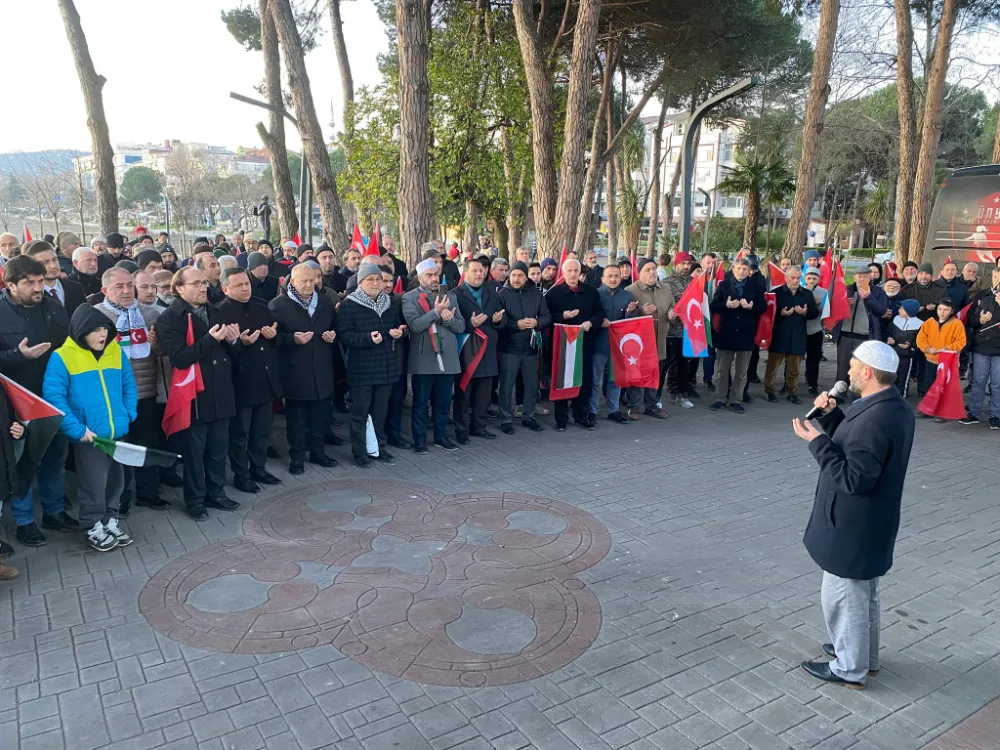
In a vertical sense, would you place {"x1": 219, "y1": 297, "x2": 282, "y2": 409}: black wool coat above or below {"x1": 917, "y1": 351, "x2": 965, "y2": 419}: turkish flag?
above

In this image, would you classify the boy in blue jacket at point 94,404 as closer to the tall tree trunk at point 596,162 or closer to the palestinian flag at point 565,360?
the palestinian flag at point 565,360

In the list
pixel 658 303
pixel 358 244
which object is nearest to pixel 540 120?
pixel 358 244

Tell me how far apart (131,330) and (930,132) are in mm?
17818

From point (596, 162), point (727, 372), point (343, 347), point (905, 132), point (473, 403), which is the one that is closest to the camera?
point (343, 347)

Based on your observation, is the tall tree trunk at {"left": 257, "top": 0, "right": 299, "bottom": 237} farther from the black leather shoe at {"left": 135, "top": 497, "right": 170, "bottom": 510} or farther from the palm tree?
the palm tree

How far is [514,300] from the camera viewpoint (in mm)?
8211

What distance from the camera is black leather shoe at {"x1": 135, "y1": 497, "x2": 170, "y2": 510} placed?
A: 6.05 m

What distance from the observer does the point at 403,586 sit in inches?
189

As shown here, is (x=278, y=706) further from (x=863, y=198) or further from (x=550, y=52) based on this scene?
(x=863, y=198)

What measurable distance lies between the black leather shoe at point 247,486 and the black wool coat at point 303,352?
85 centimetres

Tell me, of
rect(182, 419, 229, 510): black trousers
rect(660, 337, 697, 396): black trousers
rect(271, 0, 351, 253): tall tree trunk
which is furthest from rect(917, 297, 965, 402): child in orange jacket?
rect(271, 0, 351, 253): tall tree trunk

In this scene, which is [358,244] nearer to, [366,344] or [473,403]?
[473,403]

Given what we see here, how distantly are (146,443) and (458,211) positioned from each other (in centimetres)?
1995

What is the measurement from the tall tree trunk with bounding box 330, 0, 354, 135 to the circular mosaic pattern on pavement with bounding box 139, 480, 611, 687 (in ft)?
59.2
